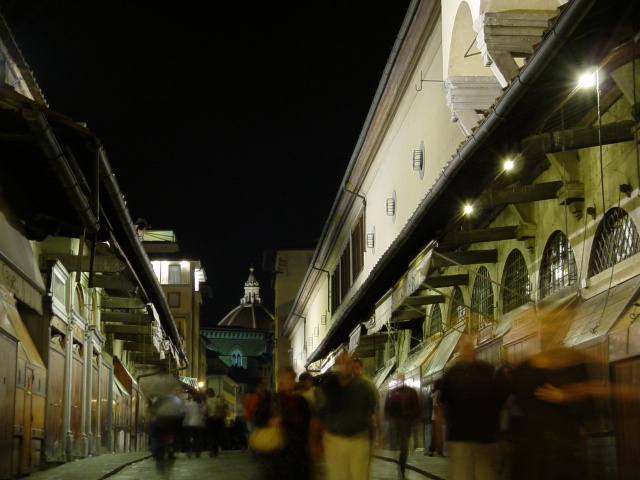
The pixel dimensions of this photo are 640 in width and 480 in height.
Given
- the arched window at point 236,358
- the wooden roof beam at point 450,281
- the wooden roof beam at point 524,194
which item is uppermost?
the arched window at point 236,358

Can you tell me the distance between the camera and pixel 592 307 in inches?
542

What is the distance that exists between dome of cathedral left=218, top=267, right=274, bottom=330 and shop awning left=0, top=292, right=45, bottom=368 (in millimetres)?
142342

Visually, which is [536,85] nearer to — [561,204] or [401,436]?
[561,204]

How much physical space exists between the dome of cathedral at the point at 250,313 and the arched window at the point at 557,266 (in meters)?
145

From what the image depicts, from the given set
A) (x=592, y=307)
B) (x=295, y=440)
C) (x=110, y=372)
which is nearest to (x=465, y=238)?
(x=592, y=307)

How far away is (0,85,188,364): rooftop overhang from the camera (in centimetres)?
1391

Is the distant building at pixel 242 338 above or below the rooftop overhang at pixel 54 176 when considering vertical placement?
above

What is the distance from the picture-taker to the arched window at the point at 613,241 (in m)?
13.2

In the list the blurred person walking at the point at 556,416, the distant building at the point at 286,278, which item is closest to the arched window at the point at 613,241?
the blurred person walking at the point at 556,416

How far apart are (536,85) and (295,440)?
14.5ft

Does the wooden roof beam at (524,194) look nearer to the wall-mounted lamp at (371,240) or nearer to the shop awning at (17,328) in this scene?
the shop awning at (17,328)

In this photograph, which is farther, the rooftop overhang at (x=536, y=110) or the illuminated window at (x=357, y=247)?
the illuminated window at (x=357, y=247)

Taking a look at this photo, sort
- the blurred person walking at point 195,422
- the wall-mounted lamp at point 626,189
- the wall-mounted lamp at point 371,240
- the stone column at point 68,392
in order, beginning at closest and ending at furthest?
the wall-mounted lamp at point 626,189, the stone column at point 68,392, the blurred person walking at point 195,422, the wall-mounted lamp at point 371,240

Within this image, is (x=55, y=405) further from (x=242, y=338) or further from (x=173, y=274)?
(x=242, y=338)
